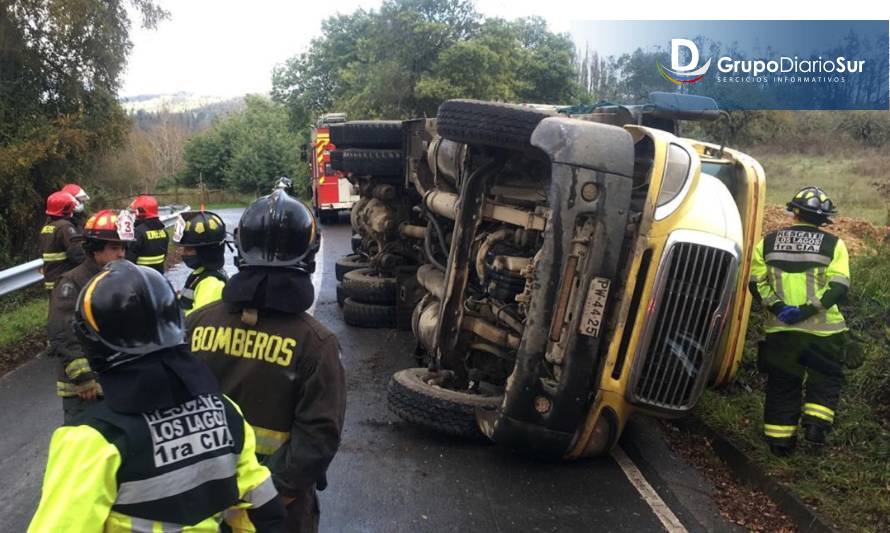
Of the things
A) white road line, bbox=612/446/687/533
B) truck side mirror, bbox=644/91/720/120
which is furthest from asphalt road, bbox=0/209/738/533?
truck side mirror, bbox=644/91/720/120

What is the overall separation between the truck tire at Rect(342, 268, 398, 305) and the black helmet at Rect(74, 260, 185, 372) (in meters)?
6.76

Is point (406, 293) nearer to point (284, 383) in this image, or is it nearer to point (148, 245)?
point (148, 245)

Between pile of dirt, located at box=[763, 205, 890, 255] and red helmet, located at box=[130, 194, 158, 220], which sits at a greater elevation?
red helmet, located at box=[130, 194, 158, 220]

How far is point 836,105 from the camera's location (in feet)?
65.1

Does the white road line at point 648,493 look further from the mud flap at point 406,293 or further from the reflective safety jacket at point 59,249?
the reflective safety jacket at point 59,249

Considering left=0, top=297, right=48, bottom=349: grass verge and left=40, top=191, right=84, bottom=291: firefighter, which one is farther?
left=0, top=297, right=48, bottom=349: grass verge

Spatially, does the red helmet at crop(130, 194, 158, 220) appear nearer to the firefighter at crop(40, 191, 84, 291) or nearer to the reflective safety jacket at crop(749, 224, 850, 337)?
the firefighter at crop(40, 191, 84, 291)

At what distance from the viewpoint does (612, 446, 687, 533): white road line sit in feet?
14.0

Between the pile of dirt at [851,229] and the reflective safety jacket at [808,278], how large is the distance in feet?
9.46

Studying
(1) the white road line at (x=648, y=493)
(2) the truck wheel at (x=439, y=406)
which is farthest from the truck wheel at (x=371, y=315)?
(1) the white road line at (x=648, y=493)

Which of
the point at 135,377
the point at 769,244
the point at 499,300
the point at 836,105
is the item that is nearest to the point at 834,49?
the point at 836,105

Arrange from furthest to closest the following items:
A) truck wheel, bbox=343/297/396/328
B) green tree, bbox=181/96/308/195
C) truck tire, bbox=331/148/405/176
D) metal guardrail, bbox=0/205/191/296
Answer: green tree, bbox=181/96/308/195
truck wheel, bbox=343/297/396/328
truck tire, bbox=331/148/405/176
metal guardrail, bbox=0/205/191/296

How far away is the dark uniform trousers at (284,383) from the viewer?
2.58 m

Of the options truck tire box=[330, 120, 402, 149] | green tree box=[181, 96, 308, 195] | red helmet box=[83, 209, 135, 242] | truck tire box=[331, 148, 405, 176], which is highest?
truck tire box=[330, 120, 402, 149]
